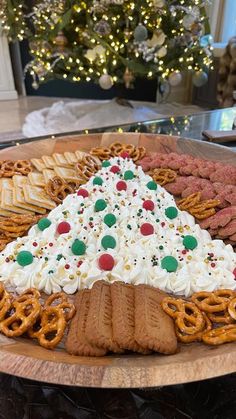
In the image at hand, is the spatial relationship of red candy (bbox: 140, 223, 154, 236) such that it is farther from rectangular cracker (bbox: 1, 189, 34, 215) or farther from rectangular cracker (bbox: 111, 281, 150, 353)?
rectangular cracker (bbox: 1, 189, 34, 215)

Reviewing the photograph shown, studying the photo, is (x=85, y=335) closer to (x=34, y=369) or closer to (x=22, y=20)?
(x=34, y=369)

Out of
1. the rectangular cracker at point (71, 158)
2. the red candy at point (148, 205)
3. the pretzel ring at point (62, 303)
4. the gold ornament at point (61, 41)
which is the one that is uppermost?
the gold ornament at point (61, 41)

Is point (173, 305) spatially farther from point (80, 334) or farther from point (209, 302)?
point (80, 334)

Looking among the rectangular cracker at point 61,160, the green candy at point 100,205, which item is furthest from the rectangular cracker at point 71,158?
the green candy at point 100,205

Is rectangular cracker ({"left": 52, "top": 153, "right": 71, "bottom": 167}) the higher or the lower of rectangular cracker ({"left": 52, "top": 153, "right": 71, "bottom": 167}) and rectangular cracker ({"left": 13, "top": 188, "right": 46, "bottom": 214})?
the higher

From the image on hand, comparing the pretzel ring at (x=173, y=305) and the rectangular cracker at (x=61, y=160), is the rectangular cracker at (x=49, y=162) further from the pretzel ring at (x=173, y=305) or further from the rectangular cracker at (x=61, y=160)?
the pretzel ring at (x=173, y=305)

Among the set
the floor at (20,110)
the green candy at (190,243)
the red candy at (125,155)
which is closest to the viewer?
the green candy at (190,243)

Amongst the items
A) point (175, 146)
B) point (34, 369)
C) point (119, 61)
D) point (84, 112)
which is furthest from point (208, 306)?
point (84, 112)

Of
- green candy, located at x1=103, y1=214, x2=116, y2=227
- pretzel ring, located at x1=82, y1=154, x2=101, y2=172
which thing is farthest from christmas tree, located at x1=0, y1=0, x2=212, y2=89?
green candy, located at x1=103, y1=214, x2=116, y2=227
